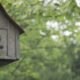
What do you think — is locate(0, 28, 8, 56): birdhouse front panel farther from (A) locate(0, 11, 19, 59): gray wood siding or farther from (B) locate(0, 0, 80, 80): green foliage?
(B) locate(0, 0, 80, 80): green foliage

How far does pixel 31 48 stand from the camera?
1059 centimetres

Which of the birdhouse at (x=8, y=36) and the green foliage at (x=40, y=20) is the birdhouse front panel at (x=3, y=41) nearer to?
the birdhouse at (x=8, y=36)

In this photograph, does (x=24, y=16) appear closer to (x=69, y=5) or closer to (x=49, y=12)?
(x=49, y=12)

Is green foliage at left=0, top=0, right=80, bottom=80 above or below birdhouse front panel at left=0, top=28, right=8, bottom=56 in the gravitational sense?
above

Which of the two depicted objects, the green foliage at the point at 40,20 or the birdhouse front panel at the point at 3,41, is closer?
the birdhouse front panel at the point at 3,41

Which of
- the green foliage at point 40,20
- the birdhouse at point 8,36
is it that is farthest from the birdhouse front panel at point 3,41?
the green foliage at point 40,20

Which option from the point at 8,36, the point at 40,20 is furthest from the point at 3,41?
the point at 40,20

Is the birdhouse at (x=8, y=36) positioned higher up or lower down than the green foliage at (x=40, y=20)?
lower down

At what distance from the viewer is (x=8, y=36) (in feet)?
15.3

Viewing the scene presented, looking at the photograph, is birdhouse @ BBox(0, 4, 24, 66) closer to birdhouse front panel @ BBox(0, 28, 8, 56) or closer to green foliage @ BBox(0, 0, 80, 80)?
birdhouse front panel @ BBox(0, 28, 8, 56)

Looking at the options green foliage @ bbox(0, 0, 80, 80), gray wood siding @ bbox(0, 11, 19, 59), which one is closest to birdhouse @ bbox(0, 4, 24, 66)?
gray wood siding @ bbox(0, 11, 19, 59)

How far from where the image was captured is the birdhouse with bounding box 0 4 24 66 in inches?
178

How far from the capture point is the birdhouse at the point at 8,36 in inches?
178

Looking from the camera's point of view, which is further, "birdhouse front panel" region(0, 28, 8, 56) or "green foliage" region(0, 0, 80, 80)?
"green foliage" region(0, 0, 80, 80)
